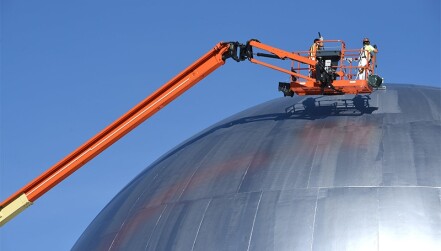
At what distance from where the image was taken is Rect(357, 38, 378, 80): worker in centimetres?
2436

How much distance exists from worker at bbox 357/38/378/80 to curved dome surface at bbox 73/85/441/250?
2.18 ft

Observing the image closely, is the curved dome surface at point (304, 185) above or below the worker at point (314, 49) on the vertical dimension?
below

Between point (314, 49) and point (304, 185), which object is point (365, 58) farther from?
point (304, 185)

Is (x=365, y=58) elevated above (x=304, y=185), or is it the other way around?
(x=365, y=58)

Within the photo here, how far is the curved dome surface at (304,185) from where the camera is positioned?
63.7 ft

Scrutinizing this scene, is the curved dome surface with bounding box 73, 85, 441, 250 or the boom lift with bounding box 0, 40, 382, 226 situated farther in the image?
the boom lift with bounding box 0, 40, 382, 226

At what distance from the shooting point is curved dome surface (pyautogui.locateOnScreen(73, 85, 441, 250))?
1941cm

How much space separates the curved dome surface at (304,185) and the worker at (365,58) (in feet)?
2.18

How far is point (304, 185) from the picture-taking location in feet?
67.4

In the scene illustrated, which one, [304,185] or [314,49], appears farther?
[314,49]

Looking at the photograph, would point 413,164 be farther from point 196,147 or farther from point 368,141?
point 196,147

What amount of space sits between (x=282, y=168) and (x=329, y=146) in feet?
4.24

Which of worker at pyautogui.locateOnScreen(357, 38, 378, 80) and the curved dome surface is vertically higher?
worker at pyautogui.locateOnScreen(357, 38, 378, 80)

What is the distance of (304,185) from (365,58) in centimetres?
539
